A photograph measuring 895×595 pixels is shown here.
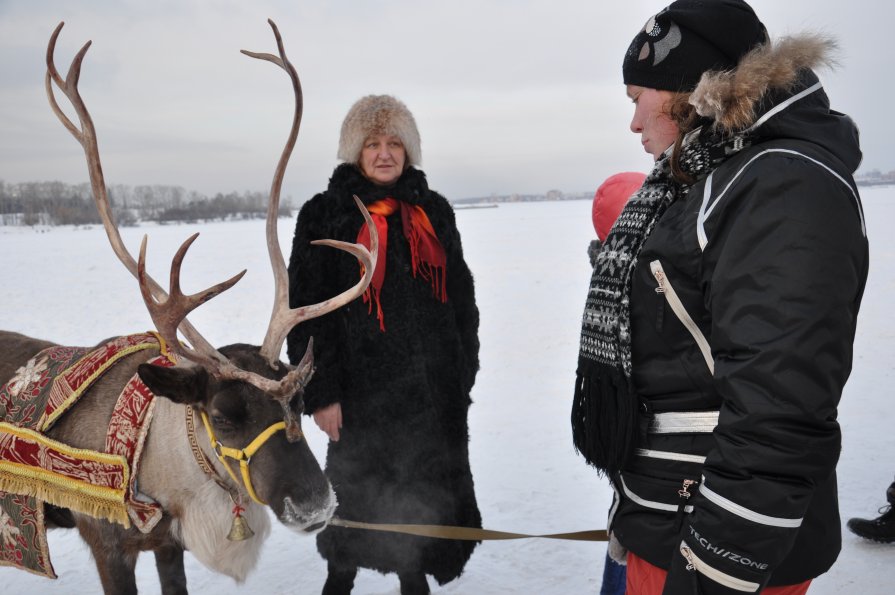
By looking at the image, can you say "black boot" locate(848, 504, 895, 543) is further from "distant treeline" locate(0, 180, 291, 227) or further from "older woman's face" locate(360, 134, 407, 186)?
"distant treeline" locate(0, 180, 291, 227)

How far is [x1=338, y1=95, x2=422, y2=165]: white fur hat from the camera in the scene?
2557mm

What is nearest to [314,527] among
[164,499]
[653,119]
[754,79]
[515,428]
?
[164,499]

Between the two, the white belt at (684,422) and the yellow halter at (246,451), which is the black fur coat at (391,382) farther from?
the white belt at (684,422)

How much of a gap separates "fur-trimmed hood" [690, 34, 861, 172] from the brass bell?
6.85ft

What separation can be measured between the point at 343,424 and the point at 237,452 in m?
0.65

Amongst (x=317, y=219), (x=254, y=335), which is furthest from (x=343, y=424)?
(x=254, y=335)

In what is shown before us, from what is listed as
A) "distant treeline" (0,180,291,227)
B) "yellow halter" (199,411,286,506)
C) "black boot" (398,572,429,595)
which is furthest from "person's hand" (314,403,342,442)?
"distant treeline" (0,180,291,227)

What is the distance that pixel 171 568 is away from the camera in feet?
8.05

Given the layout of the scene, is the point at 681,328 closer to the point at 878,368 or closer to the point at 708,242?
the point at 708,242

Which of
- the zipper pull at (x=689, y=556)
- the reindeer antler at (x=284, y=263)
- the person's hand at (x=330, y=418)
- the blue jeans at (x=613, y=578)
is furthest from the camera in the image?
the blue jeans at (x=613, y=578)

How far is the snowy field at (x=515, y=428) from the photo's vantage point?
10.7 feet

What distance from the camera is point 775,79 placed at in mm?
1167

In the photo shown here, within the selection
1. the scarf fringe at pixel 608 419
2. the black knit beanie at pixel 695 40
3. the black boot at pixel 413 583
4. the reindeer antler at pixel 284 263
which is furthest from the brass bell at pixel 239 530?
the black knit beanie at pixel 695 40

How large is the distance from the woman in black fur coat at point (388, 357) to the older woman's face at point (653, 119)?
130 centimetres
